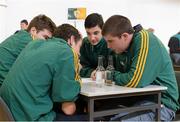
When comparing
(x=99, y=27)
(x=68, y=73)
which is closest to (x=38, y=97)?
(x=68, y=73)

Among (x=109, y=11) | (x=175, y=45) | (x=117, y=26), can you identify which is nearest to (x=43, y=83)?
(x=117, y=26)

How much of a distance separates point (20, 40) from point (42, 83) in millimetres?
824

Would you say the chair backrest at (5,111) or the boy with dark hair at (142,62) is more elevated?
the boy with dark hair at (142,62)

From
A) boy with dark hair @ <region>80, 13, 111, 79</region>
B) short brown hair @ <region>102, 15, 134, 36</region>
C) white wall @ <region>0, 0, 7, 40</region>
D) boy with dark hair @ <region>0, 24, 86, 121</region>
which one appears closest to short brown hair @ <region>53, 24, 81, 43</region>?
boy with dark hair @ <region>0, 24, 86, 121</region>

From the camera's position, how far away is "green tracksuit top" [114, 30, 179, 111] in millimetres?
→ 2007

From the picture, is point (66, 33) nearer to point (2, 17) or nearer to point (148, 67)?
point (148, 67)

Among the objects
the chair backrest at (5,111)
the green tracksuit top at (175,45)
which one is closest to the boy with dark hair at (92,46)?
the chair backrest at (5,111)

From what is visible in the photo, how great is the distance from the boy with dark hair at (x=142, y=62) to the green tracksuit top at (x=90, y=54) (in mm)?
463

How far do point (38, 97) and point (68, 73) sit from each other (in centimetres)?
23

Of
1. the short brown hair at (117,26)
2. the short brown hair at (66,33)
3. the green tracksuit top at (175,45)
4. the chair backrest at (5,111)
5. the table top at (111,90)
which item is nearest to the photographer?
the chair backrest at (5,111)

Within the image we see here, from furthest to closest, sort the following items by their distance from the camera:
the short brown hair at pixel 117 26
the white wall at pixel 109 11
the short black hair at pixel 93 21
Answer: the white wall at pixel 109 11, the short black hair at pixel 93 21, the short brown hair at pixel 117 26

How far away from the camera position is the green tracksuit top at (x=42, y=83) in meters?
1.73

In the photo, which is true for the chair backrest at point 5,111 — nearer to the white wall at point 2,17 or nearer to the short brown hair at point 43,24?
the short brown hair at point 43,24

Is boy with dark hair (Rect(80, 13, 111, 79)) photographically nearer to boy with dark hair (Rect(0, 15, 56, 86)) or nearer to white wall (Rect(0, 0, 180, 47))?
boy with dark hair (Rect(0, 15, 56, 86))
